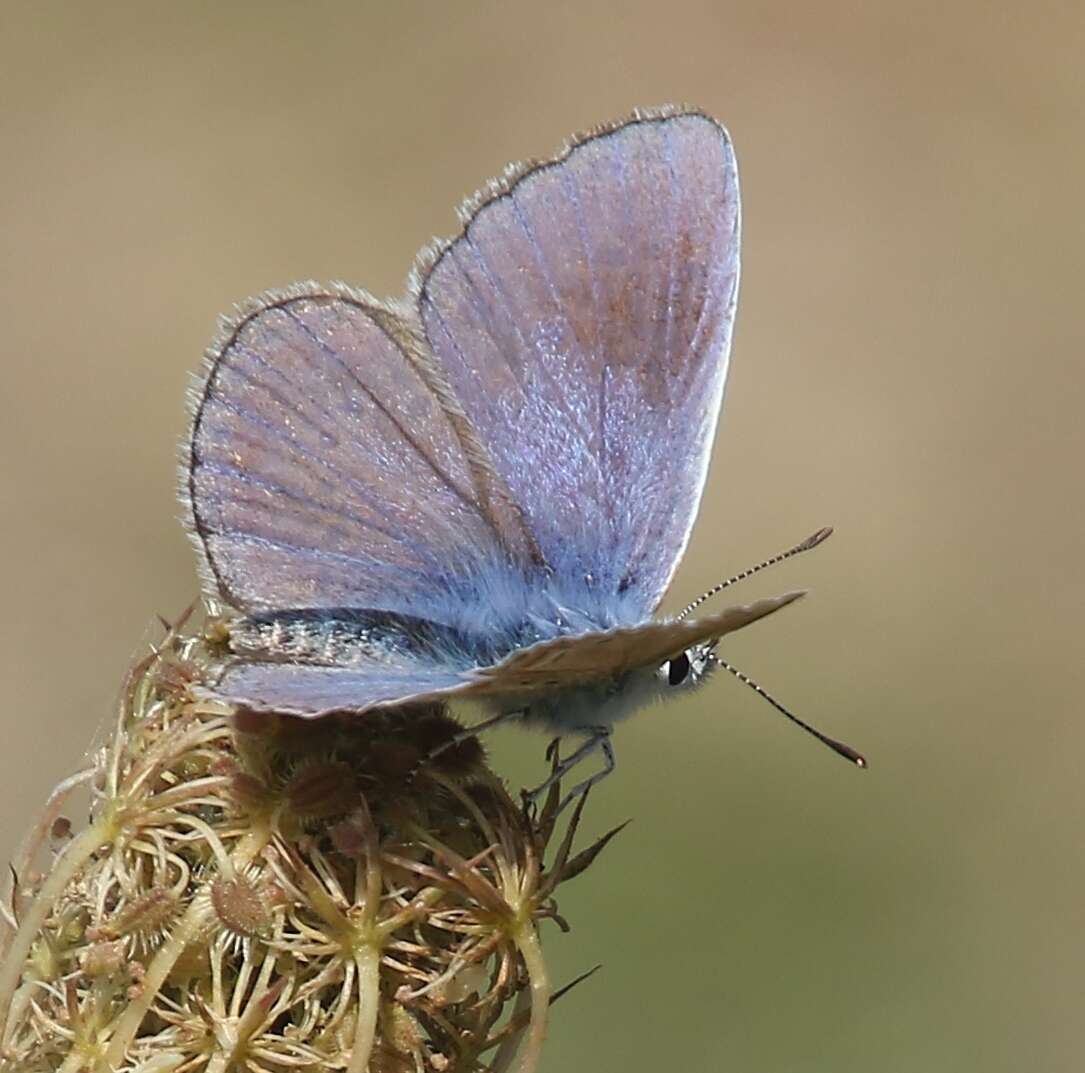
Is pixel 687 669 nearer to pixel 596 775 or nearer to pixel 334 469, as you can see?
pixel 596 775

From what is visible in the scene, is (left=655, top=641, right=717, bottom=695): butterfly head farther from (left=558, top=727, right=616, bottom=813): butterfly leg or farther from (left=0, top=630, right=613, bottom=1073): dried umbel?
(left=0, top=630, right=613, bottom=1073): dried umbel

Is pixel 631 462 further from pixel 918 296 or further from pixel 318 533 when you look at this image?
pixel 918 296

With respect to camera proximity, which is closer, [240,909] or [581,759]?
[240,909]

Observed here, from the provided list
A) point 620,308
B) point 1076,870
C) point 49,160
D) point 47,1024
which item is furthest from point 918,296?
point 47,1024

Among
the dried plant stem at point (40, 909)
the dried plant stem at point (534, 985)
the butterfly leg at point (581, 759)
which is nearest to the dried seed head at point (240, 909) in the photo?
the dried plant stem at point (40, 909)

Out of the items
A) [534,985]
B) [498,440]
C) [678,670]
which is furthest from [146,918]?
[498,440]

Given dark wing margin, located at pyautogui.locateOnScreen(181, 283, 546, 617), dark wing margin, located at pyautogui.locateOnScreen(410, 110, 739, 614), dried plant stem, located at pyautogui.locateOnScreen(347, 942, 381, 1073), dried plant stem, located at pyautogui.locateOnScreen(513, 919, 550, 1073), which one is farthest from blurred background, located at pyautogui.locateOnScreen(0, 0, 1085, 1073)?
dried plant stem, located at pyautogui.locateOnScreen(347, 942, 381, 1073)
